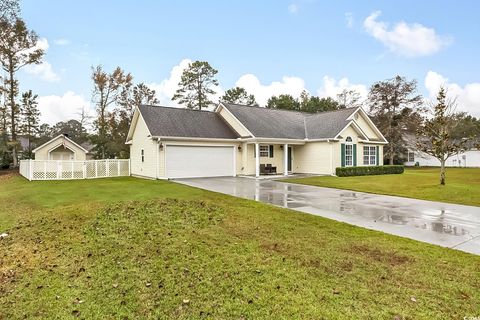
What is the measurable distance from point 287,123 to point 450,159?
2918cm

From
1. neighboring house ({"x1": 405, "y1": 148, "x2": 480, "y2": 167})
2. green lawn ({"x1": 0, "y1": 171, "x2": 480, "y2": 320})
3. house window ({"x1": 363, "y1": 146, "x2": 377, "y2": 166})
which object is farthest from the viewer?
neighboring house ({"x1": 405, "y1": 148, "x2": 480, "y2": 167})

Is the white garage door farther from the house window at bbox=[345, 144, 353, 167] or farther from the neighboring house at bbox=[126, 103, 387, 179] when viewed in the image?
the house window at bbox=[345, 144, 353, 167]

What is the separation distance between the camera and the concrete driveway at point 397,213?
20.1ft

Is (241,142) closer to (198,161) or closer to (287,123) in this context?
(198,161)

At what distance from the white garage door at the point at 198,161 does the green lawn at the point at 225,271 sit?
445 inches

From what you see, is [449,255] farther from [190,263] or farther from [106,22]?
[106,22]

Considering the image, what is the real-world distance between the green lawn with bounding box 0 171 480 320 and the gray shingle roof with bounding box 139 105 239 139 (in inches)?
473

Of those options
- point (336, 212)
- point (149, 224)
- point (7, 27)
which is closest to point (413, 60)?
point (336, 212)

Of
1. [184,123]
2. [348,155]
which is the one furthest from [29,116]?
[348,155]

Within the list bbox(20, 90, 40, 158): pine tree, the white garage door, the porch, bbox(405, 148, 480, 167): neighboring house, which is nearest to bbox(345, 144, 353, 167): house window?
the porch

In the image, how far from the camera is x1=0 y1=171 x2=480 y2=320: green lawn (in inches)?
130

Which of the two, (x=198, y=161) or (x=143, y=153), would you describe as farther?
(x=143, y=153)

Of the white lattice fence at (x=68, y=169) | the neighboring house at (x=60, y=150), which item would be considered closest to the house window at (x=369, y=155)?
the white lattice fence at (x=68, y=169)

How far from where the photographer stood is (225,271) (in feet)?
14.0
